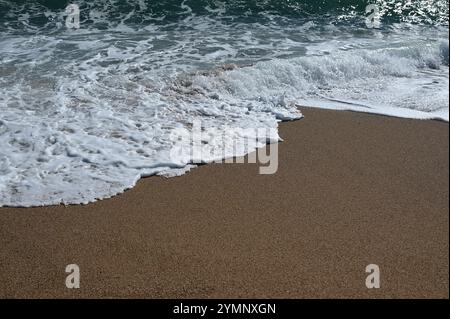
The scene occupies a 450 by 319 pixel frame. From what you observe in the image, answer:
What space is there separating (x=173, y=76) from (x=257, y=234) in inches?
143

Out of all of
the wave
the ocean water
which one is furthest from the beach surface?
the wave

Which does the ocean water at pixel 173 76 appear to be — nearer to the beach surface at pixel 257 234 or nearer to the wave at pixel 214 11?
the wave at pixel 214 11

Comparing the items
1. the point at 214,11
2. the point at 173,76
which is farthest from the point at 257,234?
the point at 214,11

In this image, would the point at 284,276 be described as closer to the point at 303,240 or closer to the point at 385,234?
the point at 303,240

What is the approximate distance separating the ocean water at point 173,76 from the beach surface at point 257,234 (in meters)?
0.40

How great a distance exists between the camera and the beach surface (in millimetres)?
2857

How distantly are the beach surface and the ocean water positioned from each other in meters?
0.40

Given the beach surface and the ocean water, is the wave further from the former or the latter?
the beach surface

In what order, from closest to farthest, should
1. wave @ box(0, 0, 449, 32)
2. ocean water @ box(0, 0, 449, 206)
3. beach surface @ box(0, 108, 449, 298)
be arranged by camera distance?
beach surface @ box(0, 108, 449, 298) < ocean water @ box(0, 0, 449, 206) < wave @ box(0, 0, 449, 32)

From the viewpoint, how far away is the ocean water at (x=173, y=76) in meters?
4.34

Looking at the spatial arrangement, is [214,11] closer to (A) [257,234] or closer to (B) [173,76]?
(B) [173,76]

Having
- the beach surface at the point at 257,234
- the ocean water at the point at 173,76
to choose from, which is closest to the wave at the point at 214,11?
the ocean water at the point at 173,76

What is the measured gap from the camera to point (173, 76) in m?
6.43

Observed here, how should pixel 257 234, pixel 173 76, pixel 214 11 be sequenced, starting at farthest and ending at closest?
pixel 214 11 → pixel 173 76 → pixel 257 234
